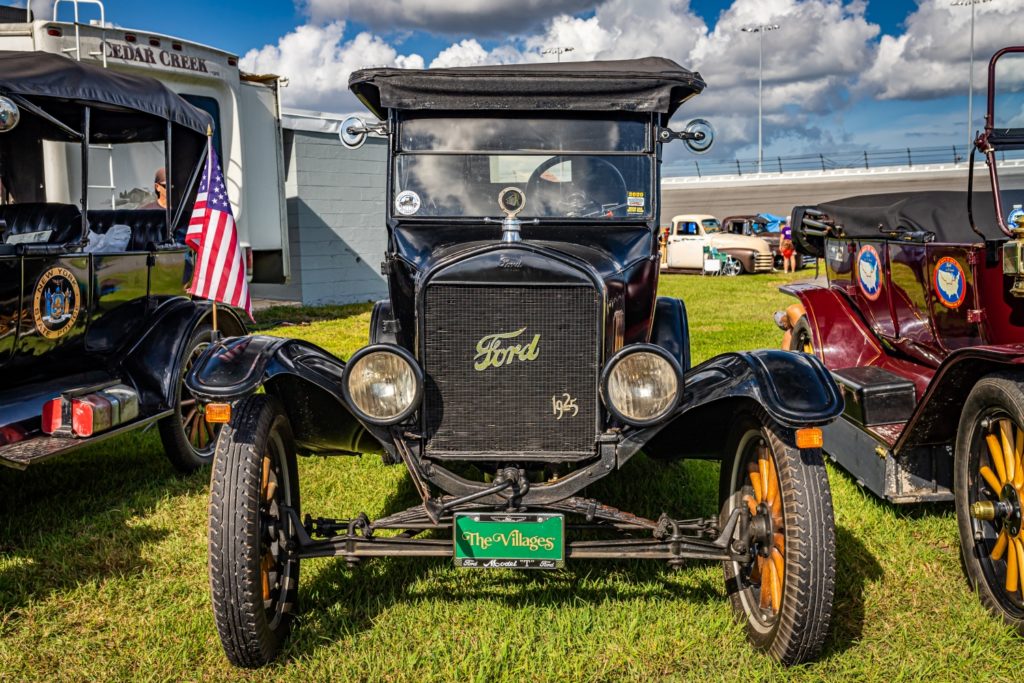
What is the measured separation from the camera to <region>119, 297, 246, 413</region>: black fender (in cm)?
526

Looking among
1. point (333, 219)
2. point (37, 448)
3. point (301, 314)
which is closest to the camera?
point (37, 448)

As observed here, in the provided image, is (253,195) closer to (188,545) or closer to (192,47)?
(192,47)

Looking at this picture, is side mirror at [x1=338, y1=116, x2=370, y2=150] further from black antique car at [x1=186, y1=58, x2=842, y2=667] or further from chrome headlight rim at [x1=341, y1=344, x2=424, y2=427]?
chrome headlight rim at [x1=341, y1=344, x2=424, y2=427]

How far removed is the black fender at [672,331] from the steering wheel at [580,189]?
21.9 inches

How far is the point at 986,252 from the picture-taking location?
174 inches

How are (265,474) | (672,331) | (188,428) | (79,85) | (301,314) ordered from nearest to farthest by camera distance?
(265,474) → (672,331) → (79,85) → (188,428) → (301,314)

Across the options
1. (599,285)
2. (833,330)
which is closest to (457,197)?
(599,285)

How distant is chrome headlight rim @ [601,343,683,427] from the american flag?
3644 millimetres

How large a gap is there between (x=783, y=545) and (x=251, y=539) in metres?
1.86

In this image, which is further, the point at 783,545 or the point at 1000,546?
the point at 1000,546

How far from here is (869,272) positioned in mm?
5777

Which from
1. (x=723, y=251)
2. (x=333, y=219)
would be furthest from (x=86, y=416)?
(x=723, y=251)

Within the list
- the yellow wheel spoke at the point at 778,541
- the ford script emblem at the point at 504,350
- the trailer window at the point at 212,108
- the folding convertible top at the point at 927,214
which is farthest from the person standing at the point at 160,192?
the yellow wheel spoke at the point at 778,541

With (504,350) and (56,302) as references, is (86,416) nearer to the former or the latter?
(56,302)
